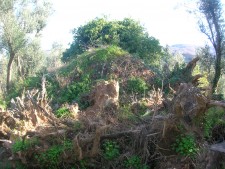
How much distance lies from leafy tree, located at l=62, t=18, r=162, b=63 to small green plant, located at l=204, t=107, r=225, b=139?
12.9 metres

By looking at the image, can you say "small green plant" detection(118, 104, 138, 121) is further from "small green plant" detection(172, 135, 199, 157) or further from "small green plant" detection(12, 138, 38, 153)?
"small green plant" detection(12, 138, 38, 153)

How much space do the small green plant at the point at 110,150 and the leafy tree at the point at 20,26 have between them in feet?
56.9

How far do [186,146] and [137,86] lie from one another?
21.9ft

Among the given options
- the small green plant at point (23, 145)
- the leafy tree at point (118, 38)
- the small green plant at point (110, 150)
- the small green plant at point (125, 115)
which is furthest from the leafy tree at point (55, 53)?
the small green plant at point (110, 150)

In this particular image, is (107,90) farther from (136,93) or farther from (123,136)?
(123,136)

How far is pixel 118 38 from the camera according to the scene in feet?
71.3

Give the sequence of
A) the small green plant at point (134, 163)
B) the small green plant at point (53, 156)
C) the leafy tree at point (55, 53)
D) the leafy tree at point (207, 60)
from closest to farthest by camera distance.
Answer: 1. the small green plant at point (134, 163)
2. the small green plant at point (53, 156)
3. the leafy tree at point (207, 60)
4. the leafy tree at point (55, 53)

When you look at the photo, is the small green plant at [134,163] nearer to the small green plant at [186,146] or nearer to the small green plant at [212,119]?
the small green plant at [186,146]

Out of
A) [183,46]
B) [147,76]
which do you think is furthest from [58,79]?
[183,46]

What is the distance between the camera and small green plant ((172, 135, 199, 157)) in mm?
7797

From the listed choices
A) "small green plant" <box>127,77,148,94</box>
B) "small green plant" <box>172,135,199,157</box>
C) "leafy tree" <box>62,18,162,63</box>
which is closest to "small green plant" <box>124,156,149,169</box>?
"small green plant" <box>172,135,199,157</box>

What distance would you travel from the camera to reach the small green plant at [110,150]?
28.0 ft

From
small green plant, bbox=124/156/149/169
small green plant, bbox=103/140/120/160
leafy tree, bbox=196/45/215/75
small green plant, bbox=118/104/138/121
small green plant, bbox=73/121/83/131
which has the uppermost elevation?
leafy tree, bbox=196/45/215/75

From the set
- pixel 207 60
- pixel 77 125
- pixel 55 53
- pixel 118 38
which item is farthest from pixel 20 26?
pixel 55 53
